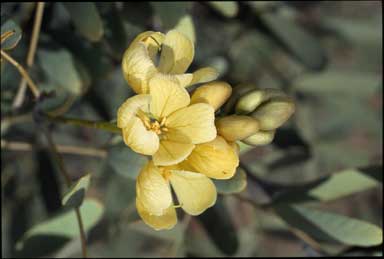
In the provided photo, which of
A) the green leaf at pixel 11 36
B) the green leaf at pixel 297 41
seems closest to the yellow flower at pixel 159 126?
the green leaf at pixel 11 36

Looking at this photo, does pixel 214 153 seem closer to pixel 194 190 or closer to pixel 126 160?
pixel 194 190

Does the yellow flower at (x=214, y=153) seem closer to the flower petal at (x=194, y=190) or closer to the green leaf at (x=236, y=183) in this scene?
the flower petal at (x=194, y=190)

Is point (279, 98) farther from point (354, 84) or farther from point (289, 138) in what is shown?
point (354, 84)

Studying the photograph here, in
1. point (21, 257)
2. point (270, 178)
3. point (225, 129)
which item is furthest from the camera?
point (270, 178)

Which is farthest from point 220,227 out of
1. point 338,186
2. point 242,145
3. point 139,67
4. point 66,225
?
point 139,67

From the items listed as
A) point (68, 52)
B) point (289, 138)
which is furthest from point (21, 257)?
point (289, 138)
